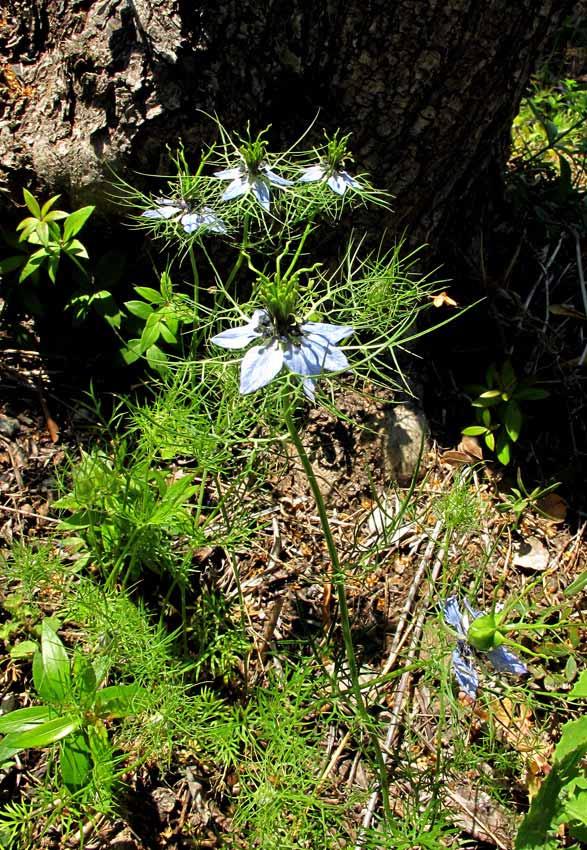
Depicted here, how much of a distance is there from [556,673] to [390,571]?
0.50 metres

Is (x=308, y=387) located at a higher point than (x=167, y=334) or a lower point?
higher

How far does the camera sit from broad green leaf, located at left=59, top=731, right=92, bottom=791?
1432mm

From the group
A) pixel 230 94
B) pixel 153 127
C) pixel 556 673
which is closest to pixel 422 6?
pixel 230 94

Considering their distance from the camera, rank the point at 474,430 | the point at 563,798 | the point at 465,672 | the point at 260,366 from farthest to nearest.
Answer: the point at 474,430 → the point at 563,798 → the point at 465,672 → the point at 260,366

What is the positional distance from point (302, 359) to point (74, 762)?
919mm

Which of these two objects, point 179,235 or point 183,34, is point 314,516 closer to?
point 179,235

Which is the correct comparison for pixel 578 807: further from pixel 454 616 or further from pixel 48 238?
pixel 48 238

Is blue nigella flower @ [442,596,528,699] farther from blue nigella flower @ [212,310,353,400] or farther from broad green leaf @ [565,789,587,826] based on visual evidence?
blue nigella flower @ [212,310,353,400]

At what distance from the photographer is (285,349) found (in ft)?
3.92

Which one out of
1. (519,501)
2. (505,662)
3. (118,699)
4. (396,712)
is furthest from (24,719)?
(519,501)

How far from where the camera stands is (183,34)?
5.90 feet

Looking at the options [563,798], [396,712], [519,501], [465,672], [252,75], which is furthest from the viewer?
[519,501]

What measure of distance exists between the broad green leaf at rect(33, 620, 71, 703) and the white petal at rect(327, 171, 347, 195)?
1.12 m

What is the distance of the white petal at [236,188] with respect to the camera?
59.6 inches
